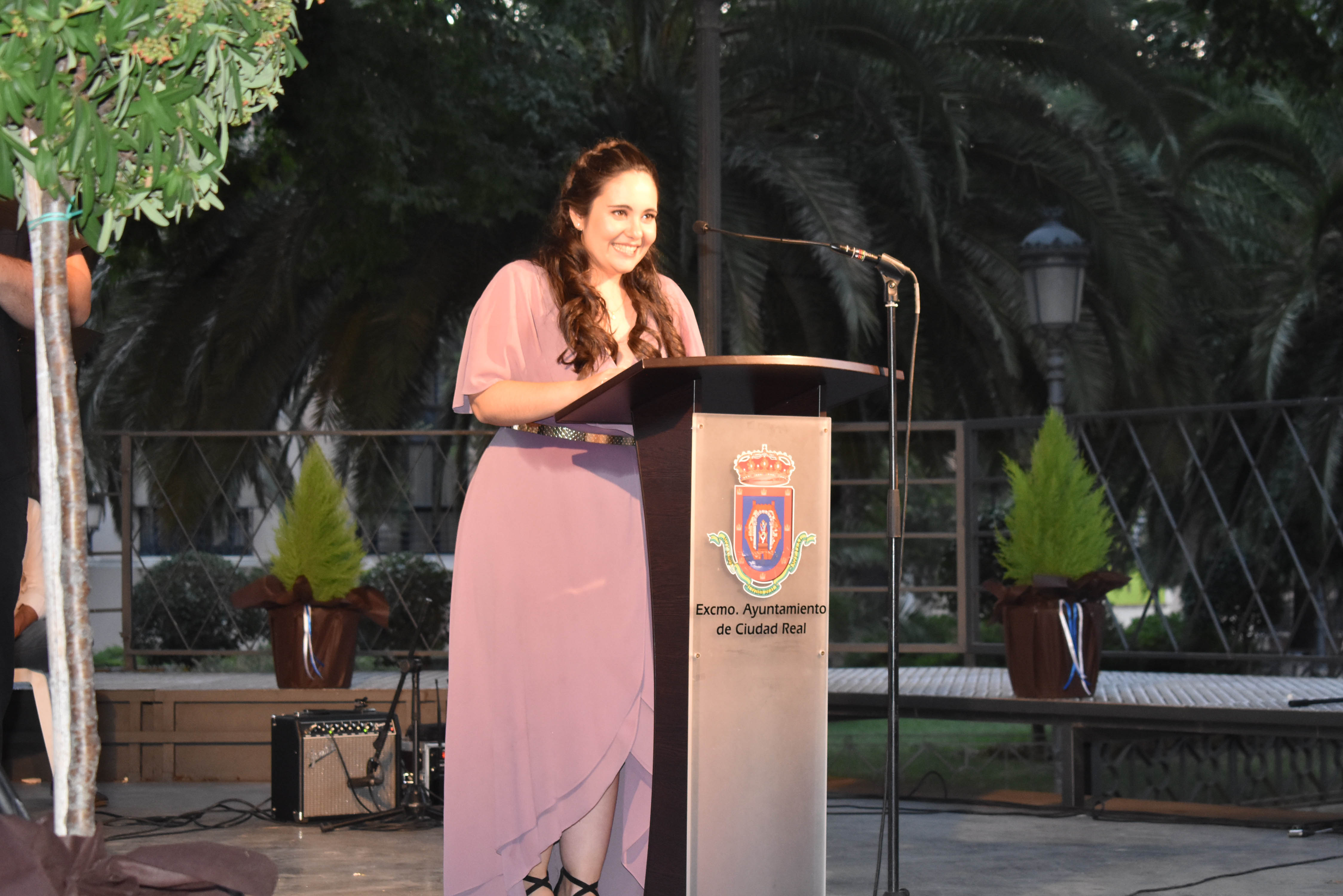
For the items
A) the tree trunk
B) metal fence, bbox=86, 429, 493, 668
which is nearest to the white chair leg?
metal fence, bbox=86, 429, 493, 668

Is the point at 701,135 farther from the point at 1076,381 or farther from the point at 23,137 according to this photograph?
the point at 23,137

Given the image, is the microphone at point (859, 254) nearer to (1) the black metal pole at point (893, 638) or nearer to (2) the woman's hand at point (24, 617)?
(1) the black metal pole at point (893, 638)

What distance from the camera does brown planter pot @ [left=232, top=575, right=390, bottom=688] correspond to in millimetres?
5906

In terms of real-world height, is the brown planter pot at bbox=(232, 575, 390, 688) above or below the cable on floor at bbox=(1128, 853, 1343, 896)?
above

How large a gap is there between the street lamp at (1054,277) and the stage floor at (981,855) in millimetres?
3453

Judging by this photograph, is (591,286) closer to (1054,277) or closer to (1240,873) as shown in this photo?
(1240,873)

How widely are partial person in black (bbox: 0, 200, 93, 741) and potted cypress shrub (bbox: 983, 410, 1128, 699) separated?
13.1 feet

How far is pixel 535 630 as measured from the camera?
270 centimetres

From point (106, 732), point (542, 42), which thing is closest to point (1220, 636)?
point (106, 732)

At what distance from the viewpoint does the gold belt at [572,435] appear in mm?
2672

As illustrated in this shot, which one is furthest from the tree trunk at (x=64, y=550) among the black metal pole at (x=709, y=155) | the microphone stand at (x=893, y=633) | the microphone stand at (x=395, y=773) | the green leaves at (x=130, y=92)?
the black metal pole at (x=709, y=155)

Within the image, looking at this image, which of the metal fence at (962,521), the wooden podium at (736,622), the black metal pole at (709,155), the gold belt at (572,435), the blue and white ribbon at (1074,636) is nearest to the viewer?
the wooden podium at (736,622)

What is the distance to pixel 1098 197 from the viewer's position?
9281 millimetres

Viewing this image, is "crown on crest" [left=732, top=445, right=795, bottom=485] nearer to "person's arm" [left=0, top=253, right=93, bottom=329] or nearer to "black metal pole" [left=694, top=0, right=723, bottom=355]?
"person's arm" [left=0, top=253, right=93, bottom=329]
